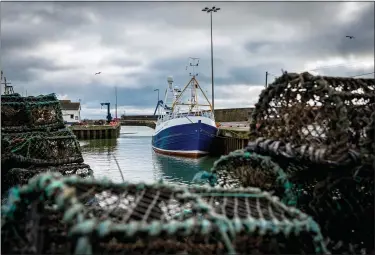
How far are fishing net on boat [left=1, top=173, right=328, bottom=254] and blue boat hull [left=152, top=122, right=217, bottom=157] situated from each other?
1969cm

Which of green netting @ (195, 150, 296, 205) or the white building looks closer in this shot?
green netting @ (195, 150, 296, 205)

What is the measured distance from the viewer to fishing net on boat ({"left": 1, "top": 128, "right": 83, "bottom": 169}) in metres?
6.92

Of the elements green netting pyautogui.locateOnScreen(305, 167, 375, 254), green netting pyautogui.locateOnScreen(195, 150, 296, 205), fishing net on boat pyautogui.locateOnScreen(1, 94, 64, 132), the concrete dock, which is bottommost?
the concrete dock

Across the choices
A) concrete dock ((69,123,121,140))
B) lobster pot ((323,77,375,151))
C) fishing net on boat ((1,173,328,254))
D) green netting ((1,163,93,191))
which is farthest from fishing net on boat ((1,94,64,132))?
concrete dock ((69,123,121,140))

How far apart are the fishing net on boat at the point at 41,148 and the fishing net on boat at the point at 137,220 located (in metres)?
3.26

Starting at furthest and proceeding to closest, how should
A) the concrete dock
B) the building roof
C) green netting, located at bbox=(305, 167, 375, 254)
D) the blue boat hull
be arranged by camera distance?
the building roof, the concrete dock, the blue boat hull, green netting, located at bbox=(305, 167, 375, 254)

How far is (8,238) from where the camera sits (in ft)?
11.6

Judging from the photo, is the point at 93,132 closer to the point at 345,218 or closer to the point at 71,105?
the point at 71,105

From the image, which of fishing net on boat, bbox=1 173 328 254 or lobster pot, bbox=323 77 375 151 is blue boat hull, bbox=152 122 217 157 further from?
fishing net on boat, bbox=1 173 328 254

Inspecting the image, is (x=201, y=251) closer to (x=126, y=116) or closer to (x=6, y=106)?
(x=6, y=106)

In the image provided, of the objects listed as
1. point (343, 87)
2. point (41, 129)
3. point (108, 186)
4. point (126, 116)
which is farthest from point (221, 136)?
point (126, 116)

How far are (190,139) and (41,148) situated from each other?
644 inches

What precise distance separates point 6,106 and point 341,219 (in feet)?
23.6

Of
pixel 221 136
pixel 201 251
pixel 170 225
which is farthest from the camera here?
pixel 221 136
